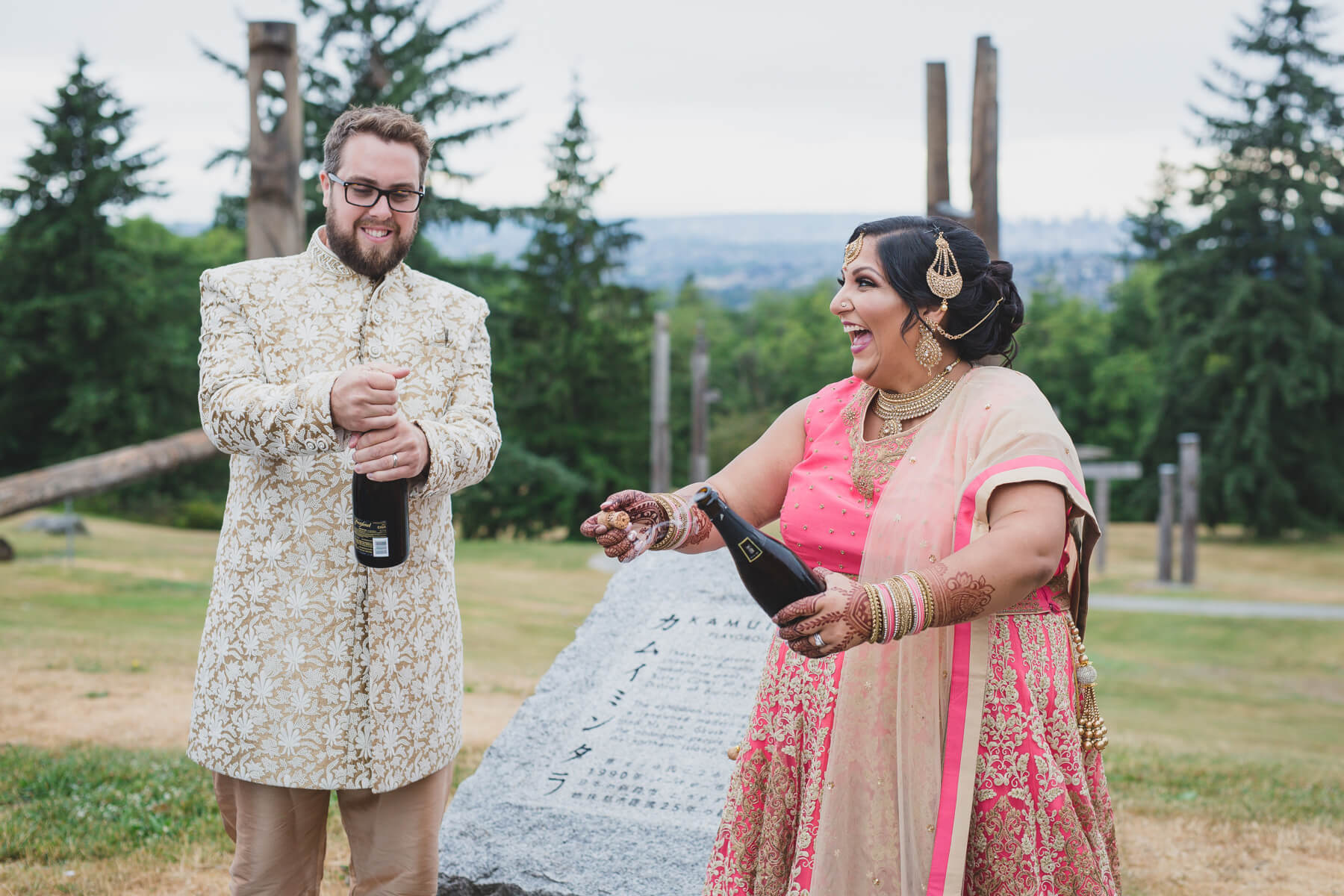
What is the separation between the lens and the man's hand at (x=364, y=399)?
264 centimetres

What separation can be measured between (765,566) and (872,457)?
17.9 inches

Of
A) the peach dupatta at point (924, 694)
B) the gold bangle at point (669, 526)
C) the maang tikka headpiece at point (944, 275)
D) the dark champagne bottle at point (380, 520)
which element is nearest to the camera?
the peach dupatta at point (924, 694)

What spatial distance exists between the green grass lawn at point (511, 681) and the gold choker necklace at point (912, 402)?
11.8ft

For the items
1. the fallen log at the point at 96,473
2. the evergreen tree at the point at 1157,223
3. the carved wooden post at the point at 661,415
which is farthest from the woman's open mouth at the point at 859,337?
the evergreen tree at the point at 1157,223

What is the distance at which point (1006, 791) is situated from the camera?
227 centimetres

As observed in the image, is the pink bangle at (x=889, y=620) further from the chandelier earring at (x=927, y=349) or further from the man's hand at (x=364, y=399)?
the man's hand at (x=364, y=399)

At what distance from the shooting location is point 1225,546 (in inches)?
1235

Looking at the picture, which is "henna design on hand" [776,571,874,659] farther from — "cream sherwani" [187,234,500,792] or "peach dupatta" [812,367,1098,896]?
"cream sherwani" [187,234,500,792]

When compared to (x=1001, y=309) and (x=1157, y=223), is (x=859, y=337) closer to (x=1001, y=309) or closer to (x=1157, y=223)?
(x=1001, y=309)

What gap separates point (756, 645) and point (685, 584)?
51 cm

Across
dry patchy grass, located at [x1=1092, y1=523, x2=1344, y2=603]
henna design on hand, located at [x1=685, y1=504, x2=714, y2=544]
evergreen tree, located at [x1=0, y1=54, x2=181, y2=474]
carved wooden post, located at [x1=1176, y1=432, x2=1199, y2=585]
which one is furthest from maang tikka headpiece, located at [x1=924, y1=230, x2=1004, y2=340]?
evergreen tree, located at [x1=0, y1=54, x2=181, y2=474]

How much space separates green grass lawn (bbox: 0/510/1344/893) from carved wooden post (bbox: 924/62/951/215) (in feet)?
13.1

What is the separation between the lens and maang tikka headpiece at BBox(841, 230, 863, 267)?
2482mm

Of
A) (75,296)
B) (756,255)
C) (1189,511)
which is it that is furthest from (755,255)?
(1189,511)
